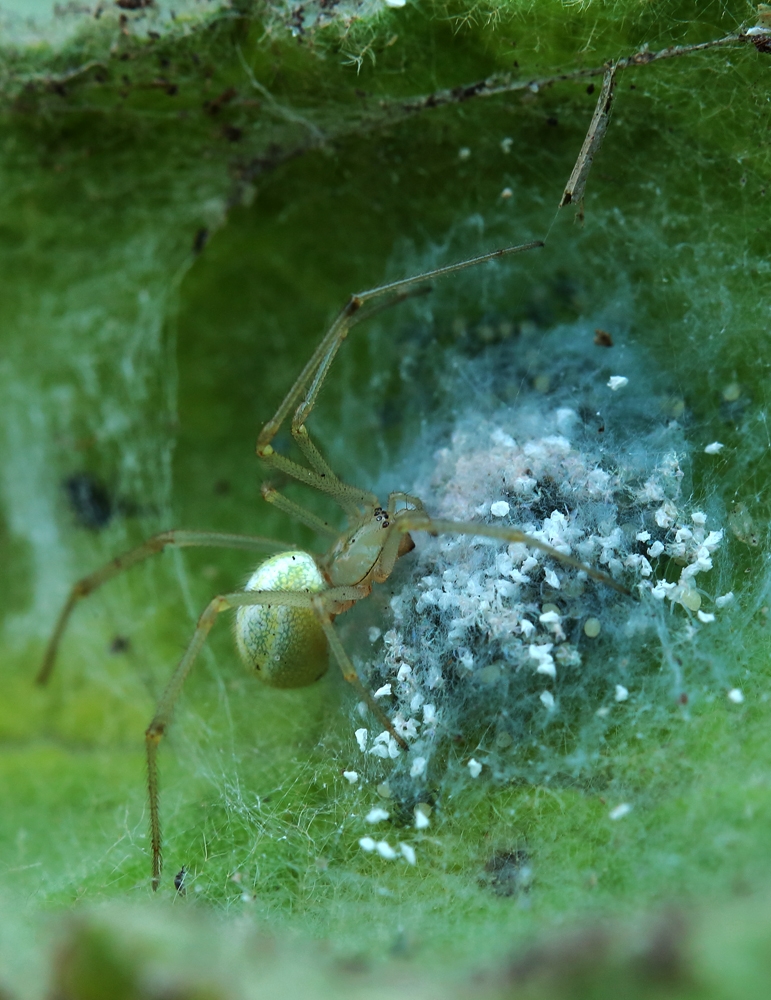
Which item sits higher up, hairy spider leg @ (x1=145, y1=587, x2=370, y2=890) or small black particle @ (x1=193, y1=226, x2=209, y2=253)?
small black particle @ (x1=193, y1=226, x2=209, y2=253)

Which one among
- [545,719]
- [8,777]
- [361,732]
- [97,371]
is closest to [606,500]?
[545,719]

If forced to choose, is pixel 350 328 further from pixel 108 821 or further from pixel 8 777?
pixel 8 777

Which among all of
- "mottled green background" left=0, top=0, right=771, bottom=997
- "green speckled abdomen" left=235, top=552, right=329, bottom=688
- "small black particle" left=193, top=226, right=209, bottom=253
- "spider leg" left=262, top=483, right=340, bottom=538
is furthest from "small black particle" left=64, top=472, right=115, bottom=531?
"small black particle" left=193, top=226, right=209, bottom=253

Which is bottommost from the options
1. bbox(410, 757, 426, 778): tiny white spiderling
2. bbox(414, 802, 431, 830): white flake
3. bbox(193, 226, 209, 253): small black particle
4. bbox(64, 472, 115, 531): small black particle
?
bbox(414, 802, 431, 830): white flake

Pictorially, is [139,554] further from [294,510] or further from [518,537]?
[518,537]

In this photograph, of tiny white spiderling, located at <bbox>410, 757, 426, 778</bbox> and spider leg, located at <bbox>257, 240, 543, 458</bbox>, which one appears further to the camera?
spider leg, located at <bbox>257, 240, 543, 458</bbox>

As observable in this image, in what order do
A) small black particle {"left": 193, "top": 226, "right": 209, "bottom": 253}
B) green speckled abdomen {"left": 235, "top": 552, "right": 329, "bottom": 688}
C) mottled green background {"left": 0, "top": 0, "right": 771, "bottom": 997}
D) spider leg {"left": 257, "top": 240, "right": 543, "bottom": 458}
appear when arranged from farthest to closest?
small black particle {"left": 193, "top": 226, "right": 209, "bottom": 253} < spider leg {"left": 257, "top": 240, "right": 543, "bottom": 458} < green speckled abdomen {"left": 235, "top": 552, "right": 329, "bottom": 688} < mottled green background {"left": 0, "top": 0, "right": 771, "bottom": 997}

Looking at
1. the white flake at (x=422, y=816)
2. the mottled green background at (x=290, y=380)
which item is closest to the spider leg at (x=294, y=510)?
the mottled green background at (x=290, y=380)

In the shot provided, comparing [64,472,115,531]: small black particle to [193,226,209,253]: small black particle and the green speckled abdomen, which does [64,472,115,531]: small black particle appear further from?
[193,226,209,253]: small black particle
